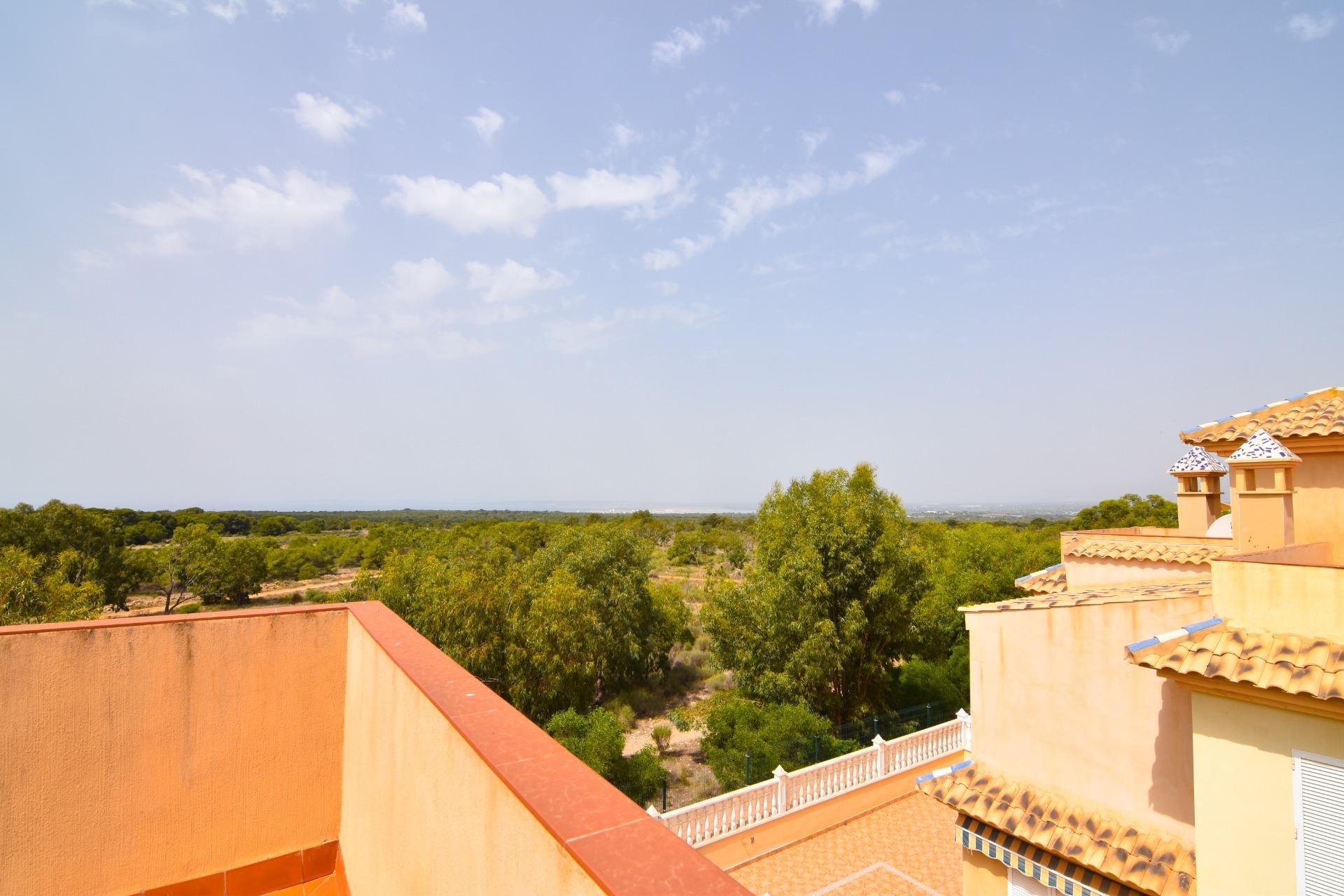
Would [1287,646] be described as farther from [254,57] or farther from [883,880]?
[254,57]

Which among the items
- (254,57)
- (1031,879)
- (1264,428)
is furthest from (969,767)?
(254,57)

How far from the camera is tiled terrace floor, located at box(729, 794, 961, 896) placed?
26.3ft

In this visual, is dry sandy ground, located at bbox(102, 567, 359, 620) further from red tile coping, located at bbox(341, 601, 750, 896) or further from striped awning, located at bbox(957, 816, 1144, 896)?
red tile coping, located at bbox(341, 601, 750, 896)

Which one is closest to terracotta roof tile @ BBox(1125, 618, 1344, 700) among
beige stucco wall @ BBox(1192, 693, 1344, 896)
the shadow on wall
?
beige stucco wall @ BBox(1192, 693, 1344, 896)

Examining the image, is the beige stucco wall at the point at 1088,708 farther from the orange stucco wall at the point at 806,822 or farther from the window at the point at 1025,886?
the orange stucco wall at the point at 806,822

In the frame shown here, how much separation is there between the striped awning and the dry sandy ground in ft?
78.4

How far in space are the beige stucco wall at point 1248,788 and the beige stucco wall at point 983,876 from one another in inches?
88.3

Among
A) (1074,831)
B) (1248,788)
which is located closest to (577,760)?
(1248,788)

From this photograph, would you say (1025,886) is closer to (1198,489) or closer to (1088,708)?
(1088,708)

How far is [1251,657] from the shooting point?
3.52m

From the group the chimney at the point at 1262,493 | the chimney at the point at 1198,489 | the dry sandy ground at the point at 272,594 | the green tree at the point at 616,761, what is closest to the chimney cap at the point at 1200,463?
the chimney at the point at 1198,489

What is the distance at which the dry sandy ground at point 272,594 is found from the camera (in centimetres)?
2845

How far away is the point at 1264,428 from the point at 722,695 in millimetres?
11358

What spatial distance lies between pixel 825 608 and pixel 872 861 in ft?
17.4
